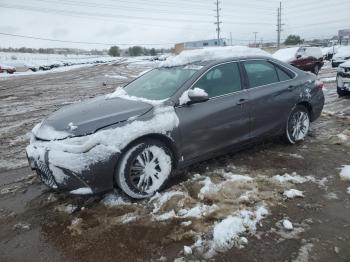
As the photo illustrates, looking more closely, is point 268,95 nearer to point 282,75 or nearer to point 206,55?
point 282,75

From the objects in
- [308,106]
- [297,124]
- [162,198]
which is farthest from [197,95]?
[308,106]

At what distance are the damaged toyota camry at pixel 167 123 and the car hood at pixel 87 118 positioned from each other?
1 cm

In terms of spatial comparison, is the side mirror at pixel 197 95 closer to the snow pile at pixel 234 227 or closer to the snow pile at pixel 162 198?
the snow pile at pixel 162 198

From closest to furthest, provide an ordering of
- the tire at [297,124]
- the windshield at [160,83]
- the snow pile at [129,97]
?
1. the snow pile at [129,97]
2. the windshield at [160,83]
3. the tire at [297,124]

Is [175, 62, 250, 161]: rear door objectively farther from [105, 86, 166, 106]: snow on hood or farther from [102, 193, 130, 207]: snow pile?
[102, 193, 130, 207]: snow pile

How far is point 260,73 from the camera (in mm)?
5648

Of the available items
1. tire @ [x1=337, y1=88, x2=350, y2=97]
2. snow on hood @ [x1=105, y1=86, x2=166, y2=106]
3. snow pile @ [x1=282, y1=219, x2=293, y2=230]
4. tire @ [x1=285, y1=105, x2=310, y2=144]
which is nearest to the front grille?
snow on hood @ [x1=105, y1=86, x2=166, y2=106]

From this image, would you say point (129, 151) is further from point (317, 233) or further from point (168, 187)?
point (317, 233)

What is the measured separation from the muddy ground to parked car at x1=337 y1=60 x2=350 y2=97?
5.24m

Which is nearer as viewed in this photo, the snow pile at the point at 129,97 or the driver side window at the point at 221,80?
the snow pile at the point at 129,97

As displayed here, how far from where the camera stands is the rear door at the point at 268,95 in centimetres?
541

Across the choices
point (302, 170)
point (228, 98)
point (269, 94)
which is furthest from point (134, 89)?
point (302, 170)

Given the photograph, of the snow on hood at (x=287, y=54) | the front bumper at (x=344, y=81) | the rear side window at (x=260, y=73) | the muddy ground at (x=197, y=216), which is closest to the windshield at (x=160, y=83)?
the rear side window at (x=260, y=73)

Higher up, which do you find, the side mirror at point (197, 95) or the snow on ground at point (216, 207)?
the side mirror at point (197, 95)
